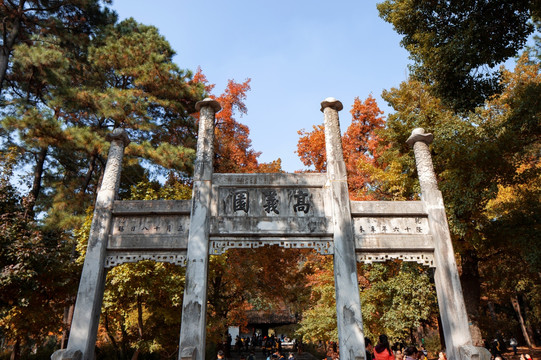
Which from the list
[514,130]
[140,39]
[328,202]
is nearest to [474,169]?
[514,130]

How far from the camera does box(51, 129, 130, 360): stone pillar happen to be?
5.66 m

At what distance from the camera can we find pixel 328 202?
21.3 ft

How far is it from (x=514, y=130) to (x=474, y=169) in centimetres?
135

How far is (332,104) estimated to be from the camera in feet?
24.0

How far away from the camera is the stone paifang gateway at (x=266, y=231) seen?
228 inches

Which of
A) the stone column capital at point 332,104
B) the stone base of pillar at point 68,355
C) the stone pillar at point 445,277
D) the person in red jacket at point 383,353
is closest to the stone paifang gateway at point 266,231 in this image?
the stone pillar at point 445,277

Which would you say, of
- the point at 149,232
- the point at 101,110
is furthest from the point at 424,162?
the point at 101,110

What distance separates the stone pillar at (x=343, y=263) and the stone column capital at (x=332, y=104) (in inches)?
19.8

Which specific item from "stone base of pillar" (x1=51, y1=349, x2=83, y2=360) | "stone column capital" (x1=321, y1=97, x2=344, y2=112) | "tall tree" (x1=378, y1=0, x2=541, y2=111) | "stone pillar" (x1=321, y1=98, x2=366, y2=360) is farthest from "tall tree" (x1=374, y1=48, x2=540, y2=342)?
"stone base of pillar" (x1=51, y1=349, x2=83, y2=360)

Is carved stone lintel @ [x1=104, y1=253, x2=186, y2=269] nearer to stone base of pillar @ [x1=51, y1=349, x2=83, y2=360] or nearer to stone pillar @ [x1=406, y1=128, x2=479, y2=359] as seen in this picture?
stone base of pillar @ [x1=51, y1=349, x2=83, y2=360]

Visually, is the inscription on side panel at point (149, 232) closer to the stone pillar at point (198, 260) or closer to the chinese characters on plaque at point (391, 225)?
the stone pillar at point (198, 260)

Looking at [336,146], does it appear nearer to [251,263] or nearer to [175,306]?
[175,306]

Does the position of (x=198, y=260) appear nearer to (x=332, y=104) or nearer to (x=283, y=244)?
(x=283, y=244)

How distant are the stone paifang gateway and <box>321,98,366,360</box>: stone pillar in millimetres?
17
